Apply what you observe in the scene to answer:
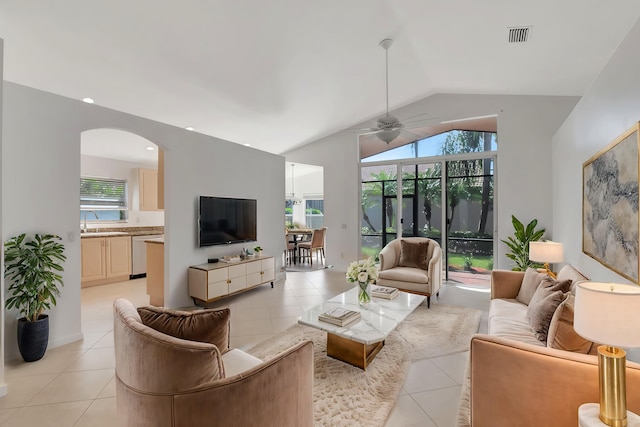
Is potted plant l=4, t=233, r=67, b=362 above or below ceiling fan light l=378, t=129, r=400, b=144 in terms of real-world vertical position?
below

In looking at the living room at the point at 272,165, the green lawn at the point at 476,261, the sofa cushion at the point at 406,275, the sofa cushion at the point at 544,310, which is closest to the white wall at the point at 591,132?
the living room at the point at 272,165

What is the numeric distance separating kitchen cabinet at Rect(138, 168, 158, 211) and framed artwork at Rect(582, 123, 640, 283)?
6752mm

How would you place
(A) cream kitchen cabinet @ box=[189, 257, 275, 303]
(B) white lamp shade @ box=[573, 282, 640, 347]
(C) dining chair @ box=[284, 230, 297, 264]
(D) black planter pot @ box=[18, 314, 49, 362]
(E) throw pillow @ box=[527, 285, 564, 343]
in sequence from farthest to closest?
1. (C) dining chair @ box=[284, 230, 297, 264]
2. (A) cream kitchen cabinet @ box=[189, 257, 275, 303]
3. (D) black planter pot @ box=[18, 314, 49, 362]
4. (E) throw pillow @ box=[527, 285, 564, 343]
5. (B) white lamp shade @ box=[573, 282, 640, 347]

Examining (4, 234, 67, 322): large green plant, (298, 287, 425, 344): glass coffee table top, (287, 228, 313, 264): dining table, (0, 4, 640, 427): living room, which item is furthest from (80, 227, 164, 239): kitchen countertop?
(298, 287, 425, 344): glass coffee table top

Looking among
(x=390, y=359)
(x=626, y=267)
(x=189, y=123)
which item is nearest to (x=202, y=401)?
(x=390, y=359)

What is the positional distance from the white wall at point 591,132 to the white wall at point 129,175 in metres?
6.98

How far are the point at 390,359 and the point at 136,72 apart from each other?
12.9 ft

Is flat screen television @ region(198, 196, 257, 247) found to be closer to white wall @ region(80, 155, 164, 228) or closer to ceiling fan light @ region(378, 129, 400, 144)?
ceiling fan light @ region(378, 129, 400, 144)

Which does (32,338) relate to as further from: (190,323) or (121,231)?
(121,231)

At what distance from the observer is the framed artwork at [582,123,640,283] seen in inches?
67.5

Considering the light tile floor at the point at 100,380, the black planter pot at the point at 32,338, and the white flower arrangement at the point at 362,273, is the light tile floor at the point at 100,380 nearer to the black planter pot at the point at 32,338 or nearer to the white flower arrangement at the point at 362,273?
the black planter pot at the point at 32,338

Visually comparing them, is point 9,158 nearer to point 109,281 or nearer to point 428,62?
point 109,281

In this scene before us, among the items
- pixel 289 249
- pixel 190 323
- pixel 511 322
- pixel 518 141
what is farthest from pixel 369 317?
pixel 289 249

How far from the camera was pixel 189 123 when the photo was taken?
4656 millimetres
